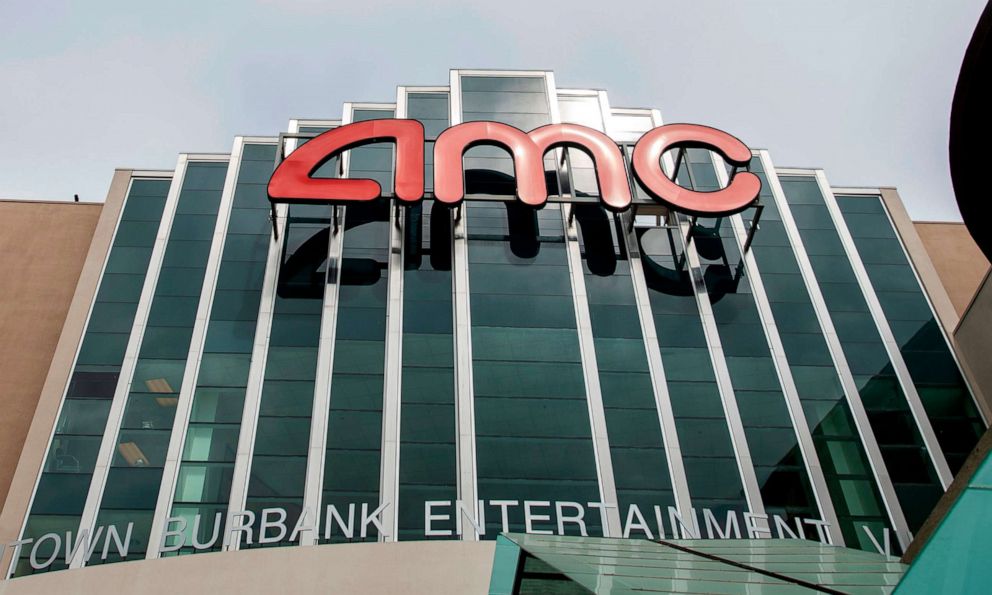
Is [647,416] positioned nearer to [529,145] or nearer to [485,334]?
[485,334]

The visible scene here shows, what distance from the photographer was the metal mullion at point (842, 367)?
26.0 meters

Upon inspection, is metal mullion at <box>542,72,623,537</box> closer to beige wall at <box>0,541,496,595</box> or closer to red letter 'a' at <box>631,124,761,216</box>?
red letter 'a' at <box>631,124,761,216</box>

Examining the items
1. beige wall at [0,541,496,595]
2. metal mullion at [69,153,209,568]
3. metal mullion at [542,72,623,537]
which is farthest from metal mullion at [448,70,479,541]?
metal mullion at [69,153,209,568]

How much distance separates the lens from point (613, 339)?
96.6ft

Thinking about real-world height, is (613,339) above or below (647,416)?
above

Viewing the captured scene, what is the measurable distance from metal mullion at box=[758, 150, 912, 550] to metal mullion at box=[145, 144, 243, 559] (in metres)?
20.5

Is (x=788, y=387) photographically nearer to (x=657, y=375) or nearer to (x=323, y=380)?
(x=657, y=375)

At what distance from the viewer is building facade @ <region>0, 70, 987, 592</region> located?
24.9m

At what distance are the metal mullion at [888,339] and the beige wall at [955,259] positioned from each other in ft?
12.4

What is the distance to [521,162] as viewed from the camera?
33000 mm

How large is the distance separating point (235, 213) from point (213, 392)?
8.68 metres

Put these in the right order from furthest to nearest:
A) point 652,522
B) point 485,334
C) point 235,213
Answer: point 235,213 → point 485,334 → point 652,522

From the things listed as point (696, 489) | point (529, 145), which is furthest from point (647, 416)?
point (529, 145)

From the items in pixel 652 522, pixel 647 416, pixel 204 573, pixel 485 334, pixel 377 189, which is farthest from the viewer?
pixel 377 189
